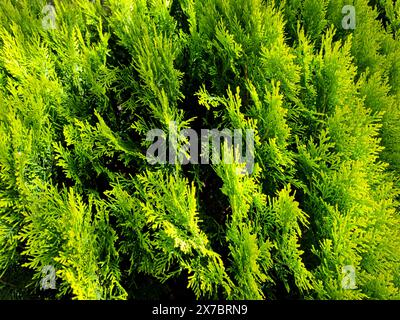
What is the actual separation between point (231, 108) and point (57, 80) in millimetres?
1504

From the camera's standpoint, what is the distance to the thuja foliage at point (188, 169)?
2.58 meters

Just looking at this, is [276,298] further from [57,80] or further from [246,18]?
[57,80]

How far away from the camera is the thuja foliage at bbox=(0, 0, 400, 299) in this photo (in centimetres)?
258

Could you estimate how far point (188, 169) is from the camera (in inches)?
116

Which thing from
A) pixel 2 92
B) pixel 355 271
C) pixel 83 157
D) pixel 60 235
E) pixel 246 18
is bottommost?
pixel 355 271

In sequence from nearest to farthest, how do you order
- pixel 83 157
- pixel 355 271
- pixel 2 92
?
pixel 355 271, pixel 83 157, pixel 2 92

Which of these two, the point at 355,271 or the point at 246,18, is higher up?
the point at 246,18

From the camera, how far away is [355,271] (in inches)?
106

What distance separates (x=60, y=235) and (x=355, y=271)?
219 cm
